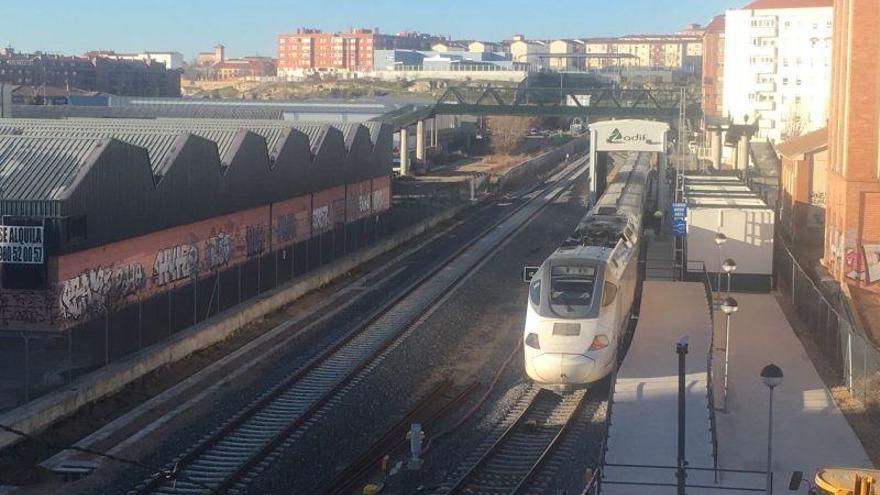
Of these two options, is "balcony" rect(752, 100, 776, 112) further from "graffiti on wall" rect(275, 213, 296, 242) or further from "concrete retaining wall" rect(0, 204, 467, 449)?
"graffiti on wall" rect(275, 213, 296, 242)

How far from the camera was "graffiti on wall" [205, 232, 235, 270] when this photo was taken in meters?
24.3

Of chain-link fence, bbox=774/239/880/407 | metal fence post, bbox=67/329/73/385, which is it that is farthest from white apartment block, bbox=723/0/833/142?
metal fence post, bbox=67/329/73/385

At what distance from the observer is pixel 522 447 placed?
15711 millimetres

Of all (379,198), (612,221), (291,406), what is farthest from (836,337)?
(379,198)

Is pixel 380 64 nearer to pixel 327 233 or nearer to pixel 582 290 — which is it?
pixel 327 233

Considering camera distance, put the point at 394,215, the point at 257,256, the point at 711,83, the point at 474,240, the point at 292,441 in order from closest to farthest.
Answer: the point at 292,441, the point at 257,256, the point at 474,240, the point at 394,215, the point at 711,83

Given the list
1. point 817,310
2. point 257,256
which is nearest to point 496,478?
point 817,310

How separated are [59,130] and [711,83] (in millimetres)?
87022

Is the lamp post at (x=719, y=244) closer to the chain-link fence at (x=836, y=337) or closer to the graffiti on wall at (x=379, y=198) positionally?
the chain-link fence at (x=836, y=337)

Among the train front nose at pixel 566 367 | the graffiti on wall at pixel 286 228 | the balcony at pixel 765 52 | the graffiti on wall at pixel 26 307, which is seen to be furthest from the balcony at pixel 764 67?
the graffiti on wall at pixel 26 307

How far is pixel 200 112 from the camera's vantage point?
178 ft

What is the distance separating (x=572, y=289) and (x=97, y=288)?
27.0 feet

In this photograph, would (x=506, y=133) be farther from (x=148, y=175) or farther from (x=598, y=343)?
(x=598, y=343)

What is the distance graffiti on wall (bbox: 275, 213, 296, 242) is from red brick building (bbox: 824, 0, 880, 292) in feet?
46.3
